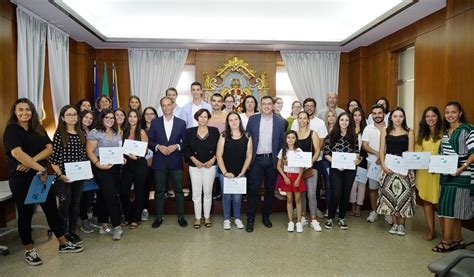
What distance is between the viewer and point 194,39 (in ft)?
24.3

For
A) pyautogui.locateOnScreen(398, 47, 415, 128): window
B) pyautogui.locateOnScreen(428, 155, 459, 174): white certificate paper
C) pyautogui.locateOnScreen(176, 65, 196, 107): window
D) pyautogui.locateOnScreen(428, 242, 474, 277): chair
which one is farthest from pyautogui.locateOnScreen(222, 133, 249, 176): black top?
pyautogui.locateOnScreen(176, 65, 196, 107): window

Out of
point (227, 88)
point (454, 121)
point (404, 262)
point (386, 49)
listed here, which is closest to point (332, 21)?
point (386, 49)

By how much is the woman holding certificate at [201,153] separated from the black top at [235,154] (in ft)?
0.54

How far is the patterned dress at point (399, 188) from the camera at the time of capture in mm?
4262

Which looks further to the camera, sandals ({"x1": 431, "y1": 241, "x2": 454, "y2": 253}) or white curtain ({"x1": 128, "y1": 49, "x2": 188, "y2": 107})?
white curtain ({"x1": 128, "y1": 49, "x2": 188, "y2": 107})

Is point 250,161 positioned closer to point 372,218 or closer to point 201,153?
point 201,153

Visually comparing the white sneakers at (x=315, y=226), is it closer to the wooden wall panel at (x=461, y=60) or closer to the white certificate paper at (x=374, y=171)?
the white certificate paper at (x=374, y=171)

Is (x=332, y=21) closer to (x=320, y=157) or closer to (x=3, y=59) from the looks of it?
(x=320, y=157)

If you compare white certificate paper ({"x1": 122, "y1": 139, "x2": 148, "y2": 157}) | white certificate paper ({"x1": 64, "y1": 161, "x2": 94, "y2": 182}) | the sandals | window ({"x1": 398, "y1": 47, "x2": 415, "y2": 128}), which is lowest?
the sandals

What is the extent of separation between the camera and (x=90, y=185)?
4.28 meters

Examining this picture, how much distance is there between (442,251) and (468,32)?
273 cm

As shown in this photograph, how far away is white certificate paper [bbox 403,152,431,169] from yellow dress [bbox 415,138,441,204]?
12 cm

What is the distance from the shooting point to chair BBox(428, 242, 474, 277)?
2078mm

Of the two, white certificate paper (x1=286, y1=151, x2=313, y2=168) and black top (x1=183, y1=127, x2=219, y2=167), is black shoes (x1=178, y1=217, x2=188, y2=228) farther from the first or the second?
white certificate paper (x1=286, y1=151, x2=313, y2=168)
